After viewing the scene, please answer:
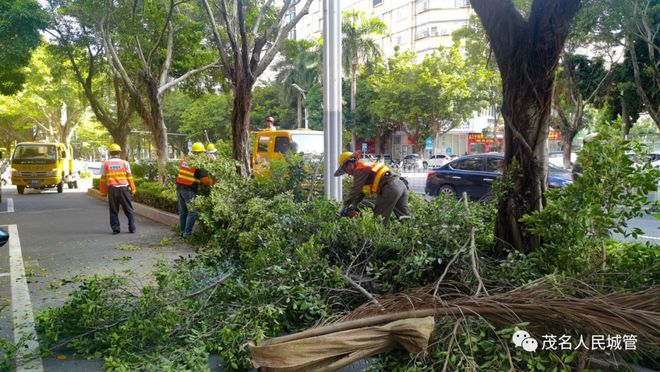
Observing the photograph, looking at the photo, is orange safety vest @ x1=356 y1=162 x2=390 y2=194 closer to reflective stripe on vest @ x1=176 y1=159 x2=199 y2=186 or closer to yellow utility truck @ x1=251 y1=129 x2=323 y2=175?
reflective stripe on vest @ x1=176 y1=159 x2=199 y2=186

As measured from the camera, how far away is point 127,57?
58.0 feet

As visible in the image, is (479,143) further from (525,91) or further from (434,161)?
(525,91)

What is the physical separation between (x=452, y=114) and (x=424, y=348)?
32115 mm

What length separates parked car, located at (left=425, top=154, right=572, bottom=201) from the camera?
12977 millimetres

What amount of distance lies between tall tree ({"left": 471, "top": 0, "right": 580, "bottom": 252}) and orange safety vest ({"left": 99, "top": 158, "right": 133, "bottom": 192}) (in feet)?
24.4

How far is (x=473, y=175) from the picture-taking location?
13.7 meters

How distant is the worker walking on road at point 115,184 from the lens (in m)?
9.63

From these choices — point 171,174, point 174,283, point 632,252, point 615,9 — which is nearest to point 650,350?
point 632,252

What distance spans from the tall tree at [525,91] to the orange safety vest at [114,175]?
743 cm

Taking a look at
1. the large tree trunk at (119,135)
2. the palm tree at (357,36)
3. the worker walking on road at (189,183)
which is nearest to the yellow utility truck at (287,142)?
the worker walking on road at (189,183)

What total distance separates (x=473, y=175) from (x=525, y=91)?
962cm

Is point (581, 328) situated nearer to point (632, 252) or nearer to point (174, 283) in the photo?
point (632, 252)

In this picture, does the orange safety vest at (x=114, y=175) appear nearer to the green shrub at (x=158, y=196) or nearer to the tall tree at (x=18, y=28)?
the green shrub at (x=158, y=196)

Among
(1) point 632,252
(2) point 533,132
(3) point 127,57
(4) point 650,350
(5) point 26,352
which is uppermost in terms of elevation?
(3) point 127,57
